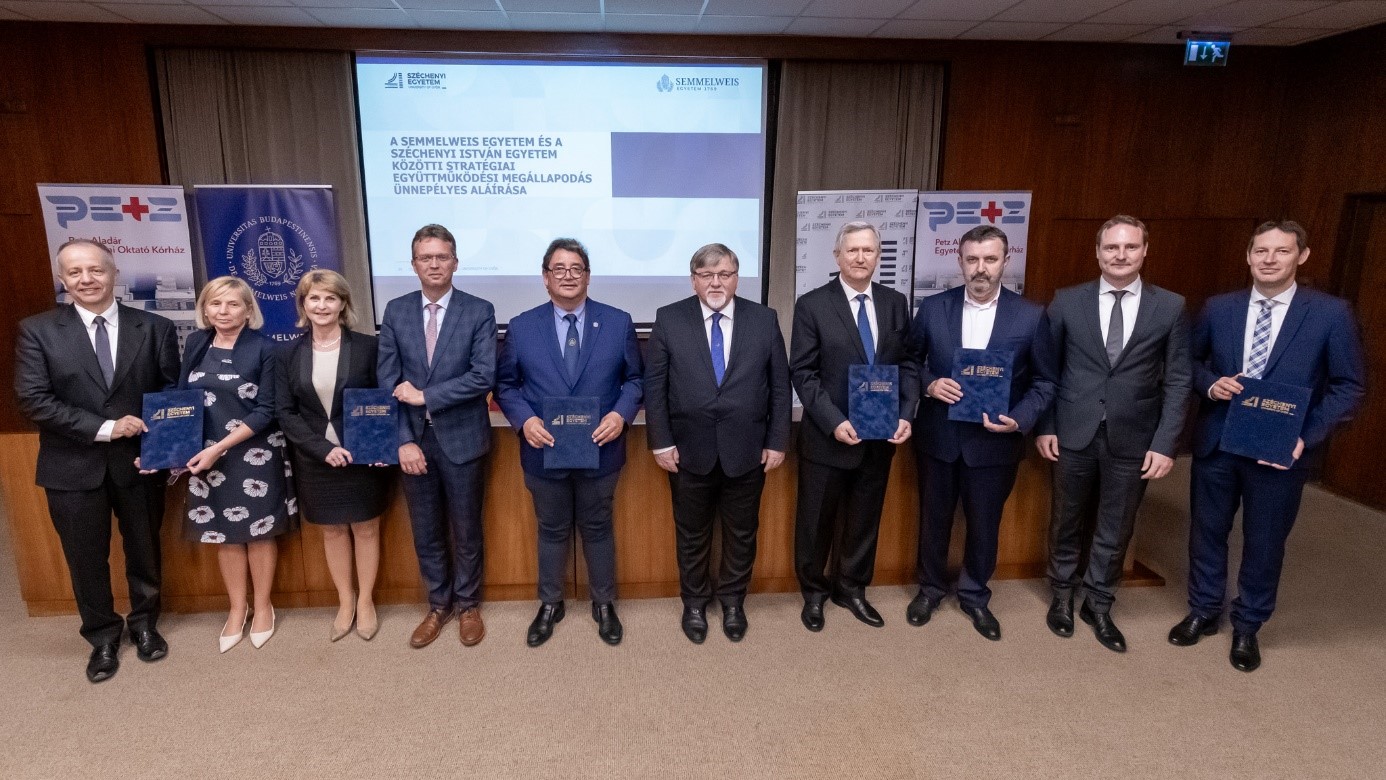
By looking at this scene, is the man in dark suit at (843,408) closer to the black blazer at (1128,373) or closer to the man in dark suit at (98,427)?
the black blazer at (1128,373)

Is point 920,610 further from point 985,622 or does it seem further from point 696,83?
point 696,83

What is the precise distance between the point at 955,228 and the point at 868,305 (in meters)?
2.96

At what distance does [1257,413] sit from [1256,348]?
25 cm

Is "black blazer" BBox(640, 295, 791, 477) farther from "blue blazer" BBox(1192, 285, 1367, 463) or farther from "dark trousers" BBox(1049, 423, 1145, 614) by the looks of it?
"blue blazer" BBox(1192, 285, 1367, 463)

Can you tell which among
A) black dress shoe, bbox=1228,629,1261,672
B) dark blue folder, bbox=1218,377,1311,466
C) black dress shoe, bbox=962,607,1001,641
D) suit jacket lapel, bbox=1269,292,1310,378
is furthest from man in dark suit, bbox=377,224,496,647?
black dress shoe, bbox=1228,629,1261,672

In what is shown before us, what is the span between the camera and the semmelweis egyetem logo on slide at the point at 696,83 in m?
5.24

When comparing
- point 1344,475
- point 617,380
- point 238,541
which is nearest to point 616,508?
point 617,380

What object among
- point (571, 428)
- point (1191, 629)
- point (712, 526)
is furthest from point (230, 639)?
point (1191, 629)

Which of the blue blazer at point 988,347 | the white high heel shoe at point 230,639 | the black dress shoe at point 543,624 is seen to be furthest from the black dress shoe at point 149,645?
the blue blazer at point 988,347

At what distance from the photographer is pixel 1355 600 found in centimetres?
335

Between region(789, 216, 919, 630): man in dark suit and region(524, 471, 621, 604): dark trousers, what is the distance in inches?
30.4

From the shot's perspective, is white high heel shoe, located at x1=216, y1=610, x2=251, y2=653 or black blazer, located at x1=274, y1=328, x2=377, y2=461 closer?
black blazer, located at x1=274, y1=328, x2=377, y2=461

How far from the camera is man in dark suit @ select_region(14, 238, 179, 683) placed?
8.19 ft

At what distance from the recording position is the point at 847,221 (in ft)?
17.6
